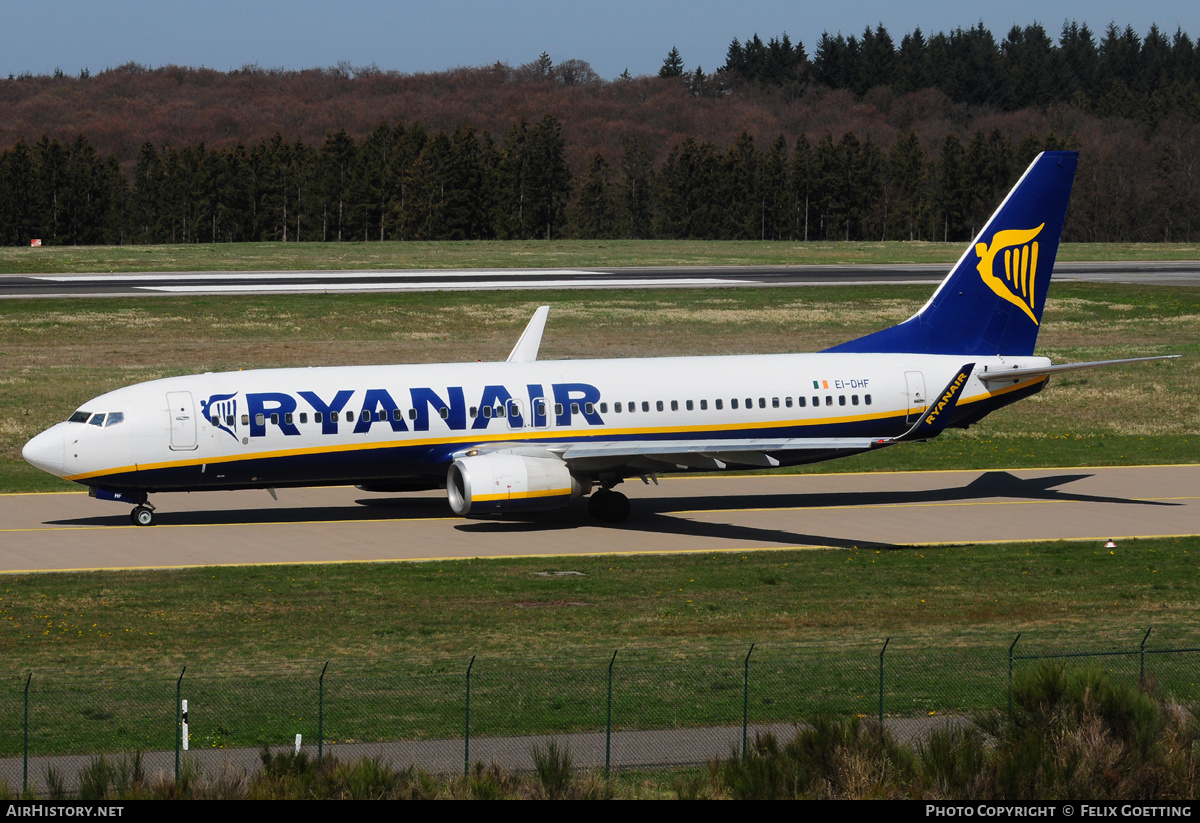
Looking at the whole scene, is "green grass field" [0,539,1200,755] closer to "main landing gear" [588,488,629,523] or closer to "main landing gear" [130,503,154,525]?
"main landing gear" [588,488,629,523]

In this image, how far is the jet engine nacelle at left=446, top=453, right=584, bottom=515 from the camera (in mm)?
38062

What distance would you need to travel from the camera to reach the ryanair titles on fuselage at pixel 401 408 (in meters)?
38.9

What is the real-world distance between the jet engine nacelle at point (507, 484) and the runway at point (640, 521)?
1117 mm

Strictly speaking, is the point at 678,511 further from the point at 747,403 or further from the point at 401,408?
the point at 401,408

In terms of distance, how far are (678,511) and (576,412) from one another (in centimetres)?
519

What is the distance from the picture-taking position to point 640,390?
41906 millimetres

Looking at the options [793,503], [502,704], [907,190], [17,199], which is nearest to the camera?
[502,704]

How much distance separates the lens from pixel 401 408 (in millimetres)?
39594

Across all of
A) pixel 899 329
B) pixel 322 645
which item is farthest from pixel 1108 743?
pixel 899 329

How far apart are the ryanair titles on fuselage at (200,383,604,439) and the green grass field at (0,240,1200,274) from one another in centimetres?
7422

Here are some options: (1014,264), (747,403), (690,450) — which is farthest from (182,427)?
(1014,264)

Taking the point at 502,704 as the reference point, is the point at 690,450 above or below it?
above

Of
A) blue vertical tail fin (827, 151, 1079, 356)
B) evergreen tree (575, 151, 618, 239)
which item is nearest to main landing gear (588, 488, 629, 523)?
blue vertical tail fin (827, 151, 1079, 356)
